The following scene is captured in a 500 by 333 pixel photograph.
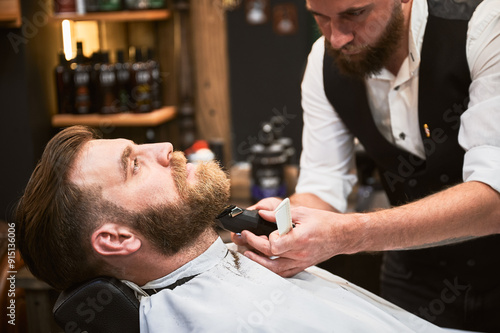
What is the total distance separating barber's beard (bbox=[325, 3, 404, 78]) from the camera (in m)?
1.74

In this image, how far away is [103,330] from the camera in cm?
147

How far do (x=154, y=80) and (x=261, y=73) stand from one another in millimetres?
898

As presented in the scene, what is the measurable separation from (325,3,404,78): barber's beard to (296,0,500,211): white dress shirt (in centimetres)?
5

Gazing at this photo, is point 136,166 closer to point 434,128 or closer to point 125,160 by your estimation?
point 125,160

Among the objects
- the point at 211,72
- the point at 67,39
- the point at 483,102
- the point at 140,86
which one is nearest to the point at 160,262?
the point at 483,102

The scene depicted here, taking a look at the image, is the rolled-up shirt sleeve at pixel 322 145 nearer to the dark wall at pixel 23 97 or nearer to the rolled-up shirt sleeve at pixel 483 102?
the rolled-up shirt sleeve at pixel 483 102

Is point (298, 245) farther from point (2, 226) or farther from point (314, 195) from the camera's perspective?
point (2, 226)

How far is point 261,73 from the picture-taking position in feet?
12.9

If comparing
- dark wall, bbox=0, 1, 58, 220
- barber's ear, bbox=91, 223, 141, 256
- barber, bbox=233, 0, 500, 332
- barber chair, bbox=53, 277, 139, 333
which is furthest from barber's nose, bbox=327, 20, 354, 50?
dark wall, bbox=0, 1, 58, 220

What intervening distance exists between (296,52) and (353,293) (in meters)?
2.39

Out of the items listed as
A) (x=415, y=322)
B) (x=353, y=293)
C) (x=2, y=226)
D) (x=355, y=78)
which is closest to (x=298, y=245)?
(x=353, y=293)

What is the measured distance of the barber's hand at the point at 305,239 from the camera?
57.6 inches

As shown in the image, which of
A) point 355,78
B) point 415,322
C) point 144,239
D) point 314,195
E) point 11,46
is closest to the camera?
point 144,239

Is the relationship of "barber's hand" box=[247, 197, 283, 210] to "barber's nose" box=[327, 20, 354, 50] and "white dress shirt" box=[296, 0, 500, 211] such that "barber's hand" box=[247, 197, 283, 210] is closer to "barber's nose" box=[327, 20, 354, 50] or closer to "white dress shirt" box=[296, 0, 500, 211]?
"white dress shirt" box=[296, 0, 500, 211]
